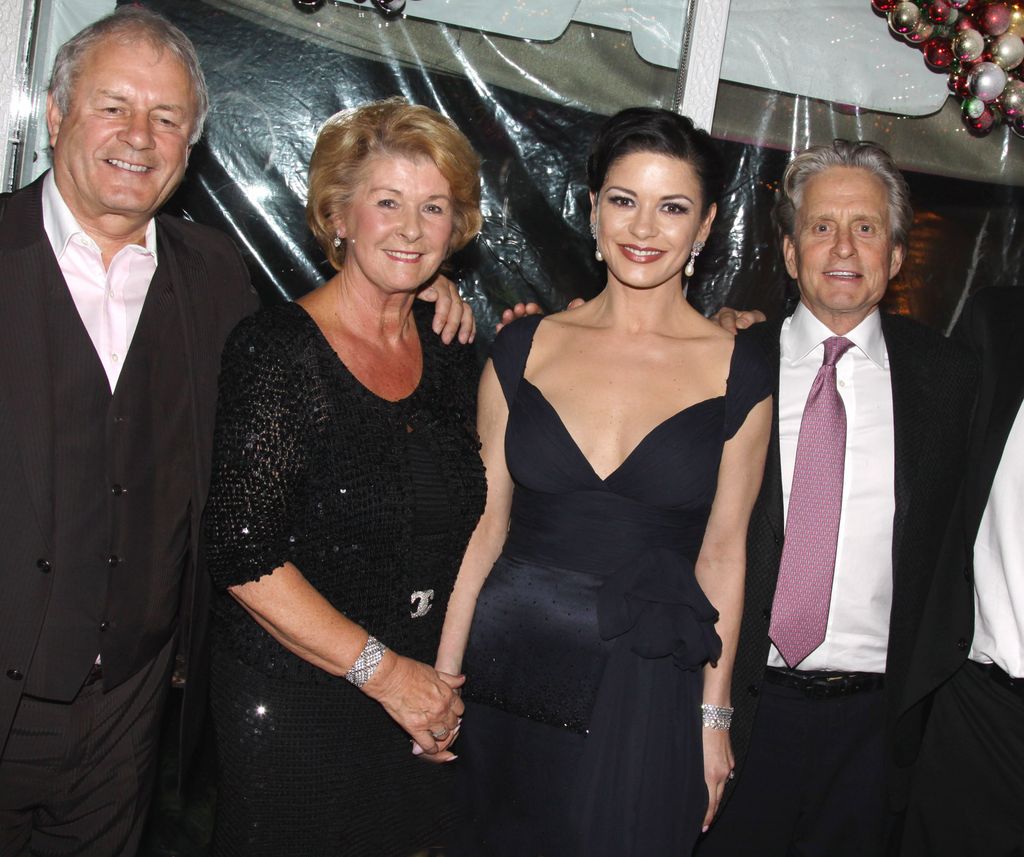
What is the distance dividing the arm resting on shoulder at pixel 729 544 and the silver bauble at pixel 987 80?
5.06ft

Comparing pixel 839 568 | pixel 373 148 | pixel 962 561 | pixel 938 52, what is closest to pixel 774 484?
pixel 839 568

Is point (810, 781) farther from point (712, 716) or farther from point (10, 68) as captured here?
point (10, 68)

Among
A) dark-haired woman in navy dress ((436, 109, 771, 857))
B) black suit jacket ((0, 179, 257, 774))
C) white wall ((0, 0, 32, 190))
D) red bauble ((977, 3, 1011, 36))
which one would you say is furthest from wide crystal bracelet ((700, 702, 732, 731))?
white wall ((0, 0, 32, 190))

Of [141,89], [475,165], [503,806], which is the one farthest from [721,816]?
[141,89]

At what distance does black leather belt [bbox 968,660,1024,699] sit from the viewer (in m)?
2.30

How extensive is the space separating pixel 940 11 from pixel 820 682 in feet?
6.78

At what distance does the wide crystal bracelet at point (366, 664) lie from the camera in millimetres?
1916

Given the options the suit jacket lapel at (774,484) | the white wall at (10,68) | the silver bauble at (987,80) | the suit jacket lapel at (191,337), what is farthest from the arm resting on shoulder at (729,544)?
the white wall at (10,68)

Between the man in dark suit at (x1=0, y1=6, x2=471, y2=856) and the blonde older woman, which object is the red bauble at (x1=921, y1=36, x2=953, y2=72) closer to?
the blonde older woman

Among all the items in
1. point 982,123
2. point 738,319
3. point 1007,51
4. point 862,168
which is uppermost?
point 1007,51

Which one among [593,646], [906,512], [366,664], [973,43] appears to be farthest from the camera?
[973,43]

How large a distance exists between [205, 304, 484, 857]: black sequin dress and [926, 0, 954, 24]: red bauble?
2093 millimetres

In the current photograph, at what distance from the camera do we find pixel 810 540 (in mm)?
2270

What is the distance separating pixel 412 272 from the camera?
2082 mm
